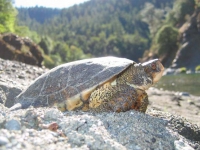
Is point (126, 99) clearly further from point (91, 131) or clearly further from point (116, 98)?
point (91, 131)

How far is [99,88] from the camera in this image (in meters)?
5.19

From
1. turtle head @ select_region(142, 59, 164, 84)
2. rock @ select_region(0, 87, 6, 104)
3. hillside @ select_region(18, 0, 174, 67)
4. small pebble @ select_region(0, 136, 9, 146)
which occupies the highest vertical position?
turtle head @ select_region(142, 59, 164, 84)

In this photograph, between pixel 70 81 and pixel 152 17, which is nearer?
pixel 70 81

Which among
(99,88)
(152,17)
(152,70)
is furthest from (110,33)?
(99,88)

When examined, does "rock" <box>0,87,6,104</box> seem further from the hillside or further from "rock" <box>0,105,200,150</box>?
the hillside

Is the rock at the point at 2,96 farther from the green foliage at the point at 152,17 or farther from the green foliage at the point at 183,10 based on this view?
the green foliage at the point at 152,17

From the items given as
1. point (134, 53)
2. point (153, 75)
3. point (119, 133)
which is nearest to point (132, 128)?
point (119, 133)

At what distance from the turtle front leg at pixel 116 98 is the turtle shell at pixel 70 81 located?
0.16m

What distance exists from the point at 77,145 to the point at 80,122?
26.4 inches

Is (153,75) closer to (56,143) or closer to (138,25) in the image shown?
(56,143)

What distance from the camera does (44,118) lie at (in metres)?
4.19

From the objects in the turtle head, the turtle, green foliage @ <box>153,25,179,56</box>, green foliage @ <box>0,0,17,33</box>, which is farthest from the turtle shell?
green foliage @ <box>153,25,179,56</box>

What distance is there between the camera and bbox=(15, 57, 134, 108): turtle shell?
205 inches

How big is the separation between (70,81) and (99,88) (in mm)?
614
